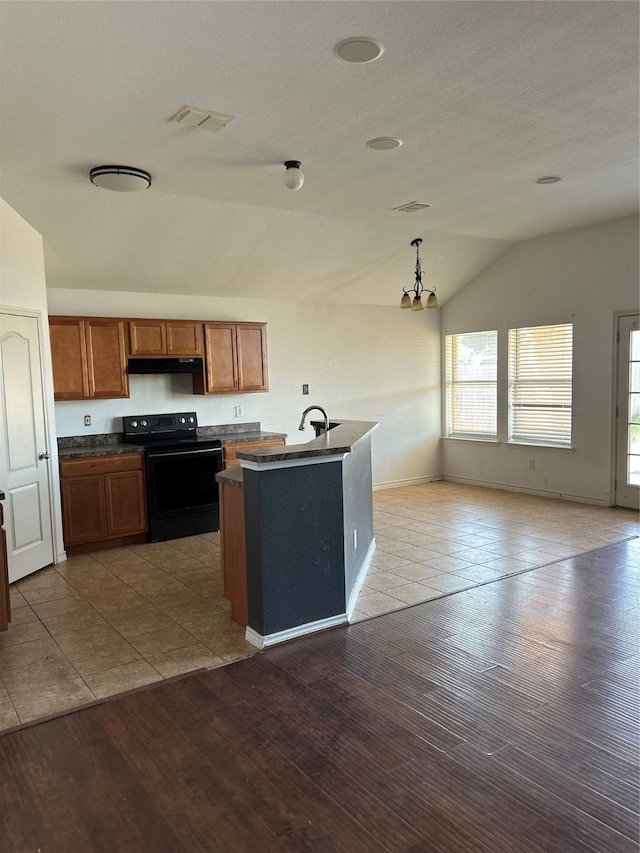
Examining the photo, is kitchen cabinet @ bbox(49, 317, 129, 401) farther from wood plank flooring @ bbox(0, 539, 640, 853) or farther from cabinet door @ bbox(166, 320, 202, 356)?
wood plank flooring @ bbox(0, 539, 640, 853)

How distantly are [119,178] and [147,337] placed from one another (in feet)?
6.71

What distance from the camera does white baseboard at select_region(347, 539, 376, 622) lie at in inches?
143

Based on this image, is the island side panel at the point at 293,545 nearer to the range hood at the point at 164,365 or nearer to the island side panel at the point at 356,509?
the island side panel at the point at 356,509

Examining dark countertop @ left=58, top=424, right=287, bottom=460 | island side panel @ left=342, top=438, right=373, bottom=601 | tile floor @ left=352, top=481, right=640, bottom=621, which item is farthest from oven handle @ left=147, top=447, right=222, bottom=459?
tile floor @ left=352, top=481, right=640, bottom=621

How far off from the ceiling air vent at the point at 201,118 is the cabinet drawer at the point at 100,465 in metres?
3.00

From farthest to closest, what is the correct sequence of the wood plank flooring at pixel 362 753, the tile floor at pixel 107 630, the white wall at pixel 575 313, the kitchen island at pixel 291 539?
the white wall at pixel 575 313
the kitchen island at pixel 291 539
the tile floor at pixel 107 630
the wood plank flooring at pixel 362 753

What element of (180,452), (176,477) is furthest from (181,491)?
(180,452)

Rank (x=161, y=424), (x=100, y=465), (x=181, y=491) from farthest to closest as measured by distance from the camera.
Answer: (x=161, y=424)
(x=181, y=491)
(x=100, y=465)

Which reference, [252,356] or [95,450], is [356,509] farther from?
[252,356]

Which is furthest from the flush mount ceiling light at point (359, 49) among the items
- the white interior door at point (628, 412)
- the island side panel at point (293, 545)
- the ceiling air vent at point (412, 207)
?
the white interior door at point (628, 412)

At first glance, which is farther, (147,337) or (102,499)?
(147,337)

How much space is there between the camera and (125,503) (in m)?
5.30

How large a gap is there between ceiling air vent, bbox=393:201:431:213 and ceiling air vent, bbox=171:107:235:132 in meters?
2.21

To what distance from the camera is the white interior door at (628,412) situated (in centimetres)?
596
